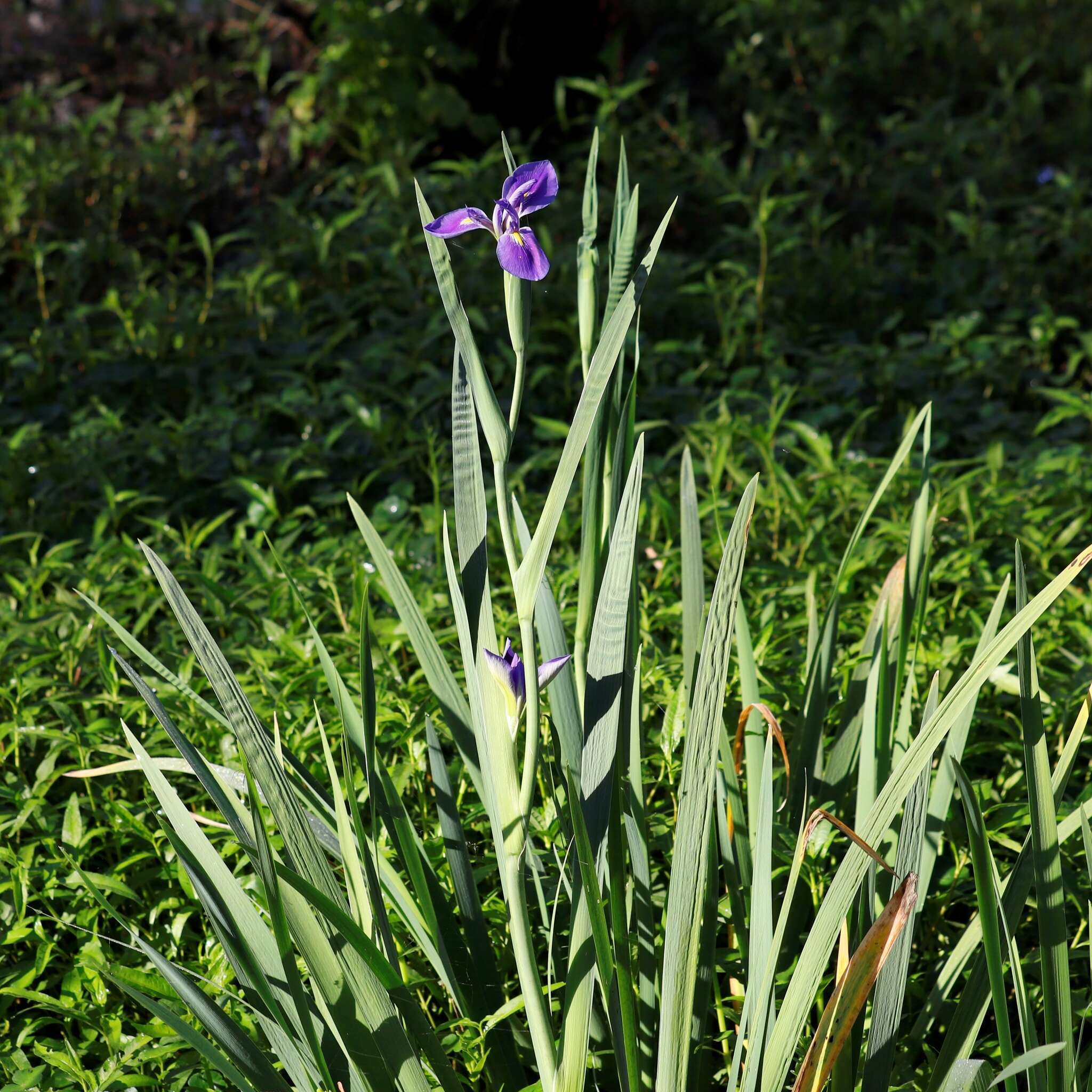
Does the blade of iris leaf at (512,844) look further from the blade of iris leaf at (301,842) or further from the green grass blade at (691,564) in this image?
the green grass blade at (691,564)

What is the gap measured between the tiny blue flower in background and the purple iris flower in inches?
11.2

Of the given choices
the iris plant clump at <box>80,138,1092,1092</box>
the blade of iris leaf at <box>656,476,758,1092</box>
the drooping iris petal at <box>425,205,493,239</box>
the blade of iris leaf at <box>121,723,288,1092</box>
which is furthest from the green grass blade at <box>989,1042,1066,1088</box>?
the drooping iris petal at <box>425,205,493,239</box>

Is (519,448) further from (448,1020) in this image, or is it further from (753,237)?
(448,1020)

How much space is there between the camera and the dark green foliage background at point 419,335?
5.04ft

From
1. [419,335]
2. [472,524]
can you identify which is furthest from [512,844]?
[419,335]

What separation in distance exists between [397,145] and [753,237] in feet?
4.56

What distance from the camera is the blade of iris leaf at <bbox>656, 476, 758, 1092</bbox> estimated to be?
83cm

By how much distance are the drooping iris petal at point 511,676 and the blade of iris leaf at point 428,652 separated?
135 mm

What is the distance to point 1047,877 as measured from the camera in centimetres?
91

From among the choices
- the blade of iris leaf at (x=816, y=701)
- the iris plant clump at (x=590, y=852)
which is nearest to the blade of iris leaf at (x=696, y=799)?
the iris plant clump at (x=590, y=852)

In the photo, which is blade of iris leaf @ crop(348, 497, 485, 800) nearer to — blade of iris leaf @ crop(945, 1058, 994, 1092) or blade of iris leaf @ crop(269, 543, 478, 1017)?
blade of iris leaf @ crop(269, 543, 478, 1017)

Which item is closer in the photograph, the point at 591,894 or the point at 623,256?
the point at 591,894

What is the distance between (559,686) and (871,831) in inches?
11.3

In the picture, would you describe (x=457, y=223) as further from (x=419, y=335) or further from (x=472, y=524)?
(x=419, y=335)
